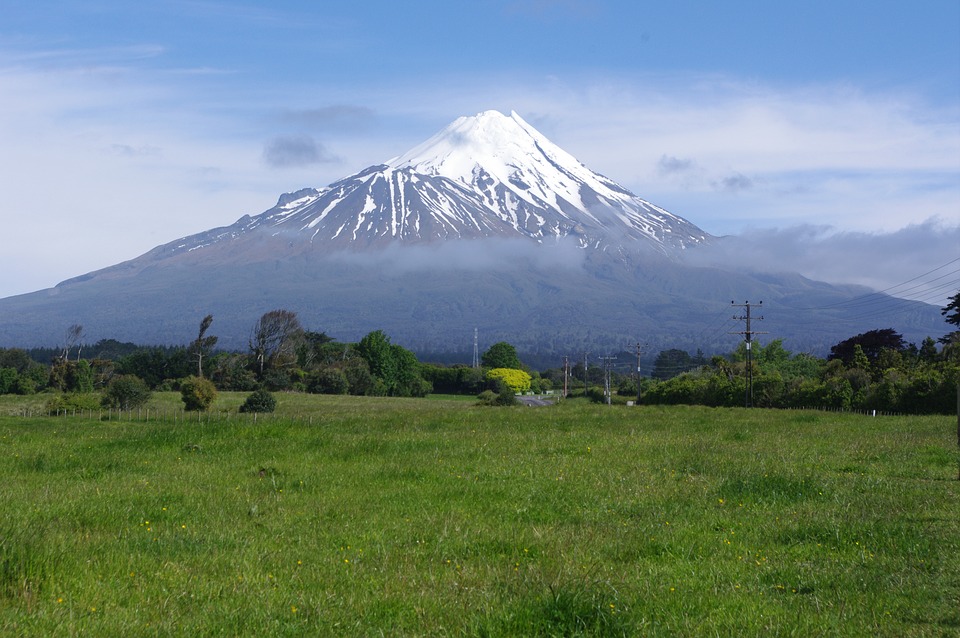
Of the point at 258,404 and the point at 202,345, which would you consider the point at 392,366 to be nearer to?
the point at 202,345

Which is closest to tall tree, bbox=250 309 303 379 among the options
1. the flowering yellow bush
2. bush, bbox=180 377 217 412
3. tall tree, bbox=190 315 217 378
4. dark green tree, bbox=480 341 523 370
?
tall tree, bbox=190 315 217 378

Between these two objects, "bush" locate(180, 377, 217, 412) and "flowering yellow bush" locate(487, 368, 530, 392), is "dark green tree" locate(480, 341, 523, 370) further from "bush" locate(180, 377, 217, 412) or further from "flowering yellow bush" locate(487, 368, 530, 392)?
"bush" locate(180, 377, 217, 412)

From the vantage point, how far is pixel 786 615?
7.16 meters

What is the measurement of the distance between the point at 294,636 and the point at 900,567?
19.0ft

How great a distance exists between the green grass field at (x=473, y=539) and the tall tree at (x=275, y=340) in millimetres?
80511

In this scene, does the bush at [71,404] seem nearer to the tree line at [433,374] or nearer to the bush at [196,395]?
the tree line at [433,374]

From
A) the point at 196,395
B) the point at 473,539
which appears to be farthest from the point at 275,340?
the point at 473,539

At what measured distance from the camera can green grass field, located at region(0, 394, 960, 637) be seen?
22.9 feet

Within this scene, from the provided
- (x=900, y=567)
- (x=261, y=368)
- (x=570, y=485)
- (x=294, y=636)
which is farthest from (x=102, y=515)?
(x=261, y=368)

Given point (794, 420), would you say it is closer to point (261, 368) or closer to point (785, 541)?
point (785, 541)

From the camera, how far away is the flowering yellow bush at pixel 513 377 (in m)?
132

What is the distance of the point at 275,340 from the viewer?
102062mm

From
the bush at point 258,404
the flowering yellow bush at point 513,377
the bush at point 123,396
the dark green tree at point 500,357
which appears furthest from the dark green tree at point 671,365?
the bush at point 123,396

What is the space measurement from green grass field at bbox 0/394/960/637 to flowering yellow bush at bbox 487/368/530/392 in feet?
372
